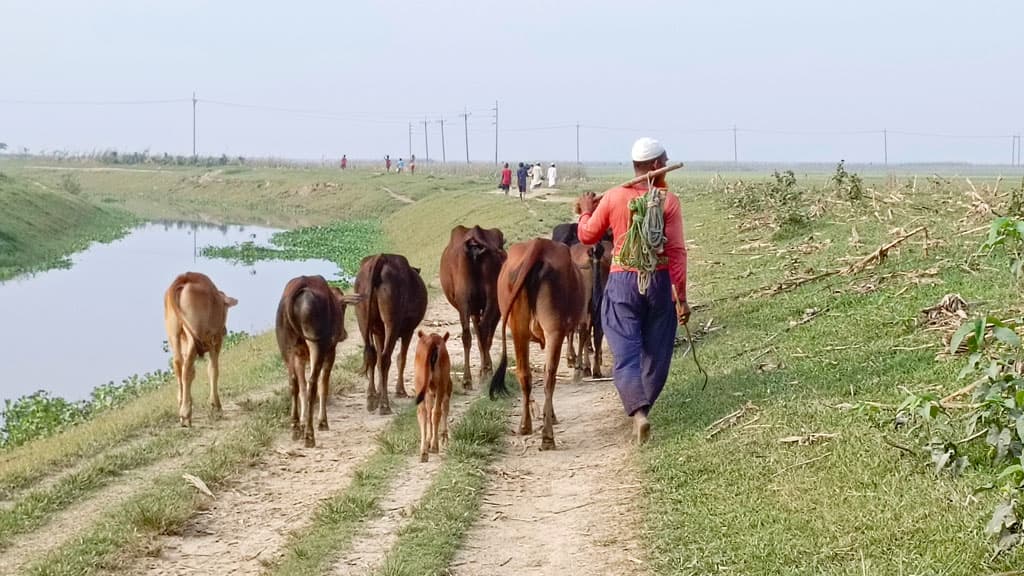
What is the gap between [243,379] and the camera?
1234 cm

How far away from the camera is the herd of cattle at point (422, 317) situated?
29.1 feet

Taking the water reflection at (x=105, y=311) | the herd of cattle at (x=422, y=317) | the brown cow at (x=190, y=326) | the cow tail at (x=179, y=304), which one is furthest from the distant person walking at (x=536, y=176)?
the cow tail at (x=179, y=304)

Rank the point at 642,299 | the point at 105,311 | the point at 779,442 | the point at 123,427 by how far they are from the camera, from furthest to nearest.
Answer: the point at 105,311 < the point at 123,427 < the point at 642,299 < the point at 779,442

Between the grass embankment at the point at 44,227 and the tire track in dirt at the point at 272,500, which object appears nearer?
the tire track in dirt at the point at 272,500

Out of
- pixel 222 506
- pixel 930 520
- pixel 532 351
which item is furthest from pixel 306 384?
pixel 930 520

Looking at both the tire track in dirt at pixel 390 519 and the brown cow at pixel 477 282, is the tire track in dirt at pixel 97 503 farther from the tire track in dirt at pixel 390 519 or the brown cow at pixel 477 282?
the brown cow at pixel 477 282

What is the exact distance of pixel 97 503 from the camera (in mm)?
7867

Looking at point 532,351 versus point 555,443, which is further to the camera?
point 532,351

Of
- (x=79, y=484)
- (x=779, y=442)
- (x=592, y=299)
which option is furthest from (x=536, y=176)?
(x=779, y=442)

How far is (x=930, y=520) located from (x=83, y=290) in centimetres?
2613

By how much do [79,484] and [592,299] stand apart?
5172mm

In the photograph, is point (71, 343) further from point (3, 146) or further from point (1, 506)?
point (3, 146)

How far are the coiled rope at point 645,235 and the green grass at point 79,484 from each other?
156 inches

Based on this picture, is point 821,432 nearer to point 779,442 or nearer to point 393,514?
point 779,442
